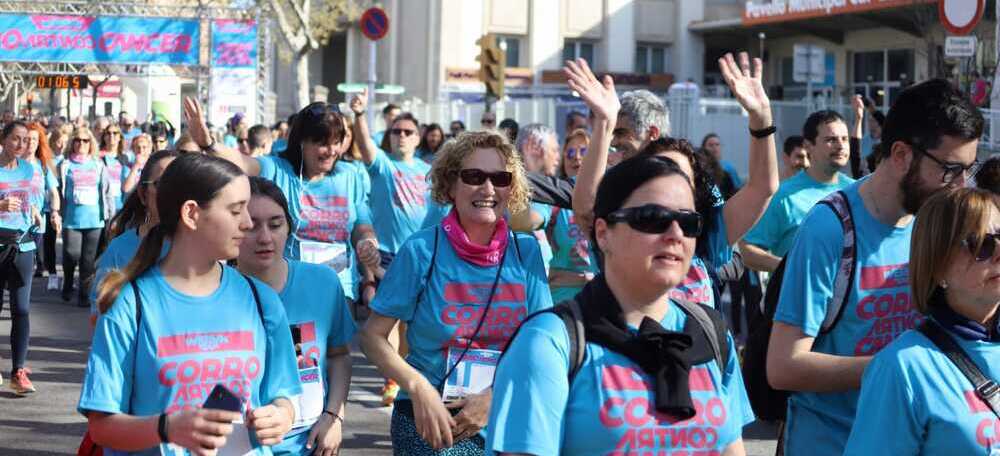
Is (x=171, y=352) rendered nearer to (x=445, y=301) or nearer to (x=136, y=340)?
(x=136, y=340)

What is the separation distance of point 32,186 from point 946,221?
29.7ft

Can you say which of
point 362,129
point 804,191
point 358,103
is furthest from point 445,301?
point 362,129

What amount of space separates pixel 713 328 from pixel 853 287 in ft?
3.11

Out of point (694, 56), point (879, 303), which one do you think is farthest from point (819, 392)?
point (694, 56)

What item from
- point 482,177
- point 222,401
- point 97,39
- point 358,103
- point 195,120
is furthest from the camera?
point 97,39

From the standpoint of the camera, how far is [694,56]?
168 ft

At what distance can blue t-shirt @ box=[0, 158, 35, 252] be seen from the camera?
10555 millimetres

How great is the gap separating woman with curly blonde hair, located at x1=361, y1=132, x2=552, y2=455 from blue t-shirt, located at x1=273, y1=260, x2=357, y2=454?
0.16 metres

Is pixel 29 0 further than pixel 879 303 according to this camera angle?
Yes

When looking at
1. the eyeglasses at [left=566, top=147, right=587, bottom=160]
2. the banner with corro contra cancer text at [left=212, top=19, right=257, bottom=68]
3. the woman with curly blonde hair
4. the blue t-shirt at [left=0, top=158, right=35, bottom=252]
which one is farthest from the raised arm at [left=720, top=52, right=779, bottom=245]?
the banner with corro contra cancer text at [left=212, top=19, right=257, bottom=68]

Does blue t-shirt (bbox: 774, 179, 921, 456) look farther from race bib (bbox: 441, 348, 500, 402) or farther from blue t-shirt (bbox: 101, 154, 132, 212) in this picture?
blue t-shirt (bbox: 101, 154, 132, 212)

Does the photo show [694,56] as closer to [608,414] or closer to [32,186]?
[32,186]

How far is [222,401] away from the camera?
11.9ft

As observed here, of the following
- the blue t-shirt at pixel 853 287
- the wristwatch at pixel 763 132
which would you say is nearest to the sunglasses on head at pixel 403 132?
the wristwatch at pixel 763 132
